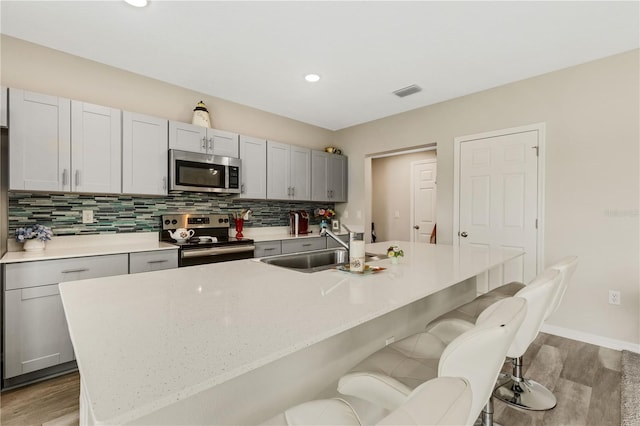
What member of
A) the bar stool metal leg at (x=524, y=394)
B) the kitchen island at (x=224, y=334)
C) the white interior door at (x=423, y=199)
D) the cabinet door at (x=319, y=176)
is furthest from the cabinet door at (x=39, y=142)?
the white interior door at (x=423, y=199)

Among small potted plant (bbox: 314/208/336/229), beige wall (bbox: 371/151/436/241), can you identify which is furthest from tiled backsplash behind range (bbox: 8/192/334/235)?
beige wall (bbox: 371/151/436/241)

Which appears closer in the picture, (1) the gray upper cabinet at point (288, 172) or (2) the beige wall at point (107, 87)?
(2) the beige wall at point (107, 87)

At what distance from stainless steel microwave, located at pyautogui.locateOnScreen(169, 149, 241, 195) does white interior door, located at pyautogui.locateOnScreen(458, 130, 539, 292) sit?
269 cm

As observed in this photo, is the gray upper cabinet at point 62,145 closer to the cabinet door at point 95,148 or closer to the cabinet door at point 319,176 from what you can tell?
the cabinet door at point 95,148

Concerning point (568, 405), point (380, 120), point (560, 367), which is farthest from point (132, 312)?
point (380, 120)

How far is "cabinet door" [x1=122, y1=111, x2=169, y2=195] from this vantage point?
2.85 m

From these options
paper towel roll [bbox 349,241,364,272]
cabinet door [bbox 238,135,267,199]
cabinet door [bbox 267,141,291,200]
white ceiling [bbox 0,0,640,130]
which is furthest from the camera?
cabinet door [bbox 267,141,291,200]

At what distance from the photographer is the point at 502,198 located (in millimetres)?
3426

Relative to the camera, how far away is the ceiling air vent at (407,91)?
11.3ft

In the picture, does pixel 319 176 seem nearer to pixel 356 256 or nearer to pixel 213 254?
pixel 213 254

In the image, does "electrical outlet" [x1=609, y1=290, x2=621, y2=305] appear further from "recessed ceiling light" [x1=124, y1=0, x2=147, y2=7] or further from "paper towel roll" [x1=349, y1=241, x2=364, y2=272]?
"recessed ceiling light" [x1=124, y1=0, x2=147, y2=7]

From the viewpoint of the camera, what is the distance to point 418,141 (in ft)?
13.5

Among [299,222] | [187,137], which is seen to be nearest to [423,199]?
[299,222]

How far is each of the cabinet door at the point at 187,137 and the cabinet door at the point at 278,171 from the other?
87cm
